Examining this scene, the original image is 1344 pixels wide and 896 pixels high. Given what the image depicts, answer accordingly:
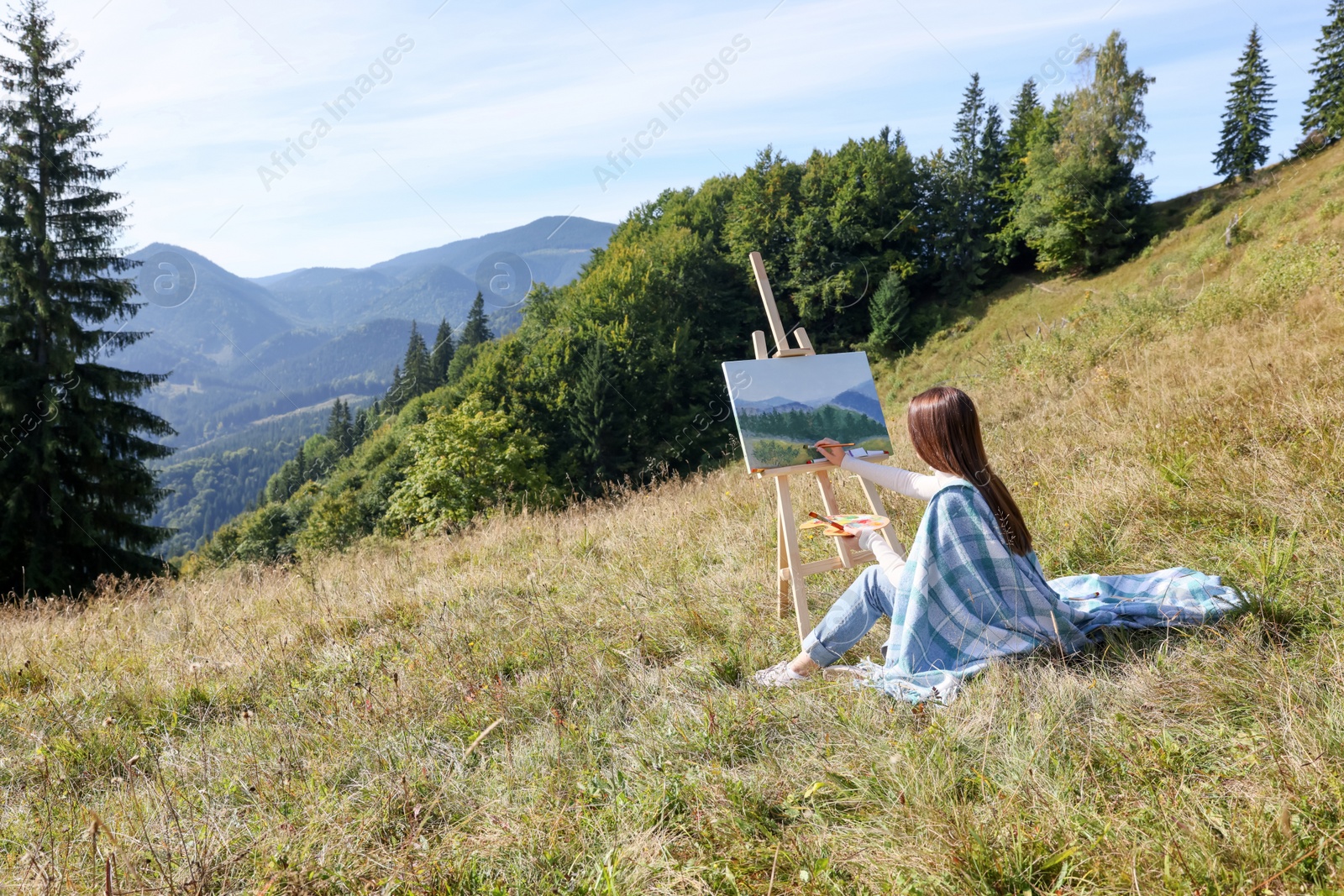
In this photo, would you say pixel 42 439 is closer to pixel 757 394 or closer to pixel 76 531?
pixel 76 531

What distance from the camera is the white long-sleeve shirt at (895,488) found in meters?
3.17

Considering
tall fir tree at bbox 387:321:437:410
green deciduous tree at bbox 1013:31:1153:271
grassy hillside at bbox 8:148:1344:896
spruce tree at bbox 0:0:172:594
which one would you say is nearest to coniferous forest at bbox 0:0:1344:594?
green deciduous tree at bbox 1013:31:1153:271

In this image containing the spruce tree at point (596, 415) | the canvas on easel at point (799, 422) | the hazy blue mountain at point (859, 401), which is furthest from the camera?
the spruce tree at point (596, 415)

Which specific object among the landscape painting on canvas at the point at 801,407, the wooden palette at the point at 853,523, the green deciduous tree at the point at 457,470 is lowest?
the green deciduous tree at the point at 457,470

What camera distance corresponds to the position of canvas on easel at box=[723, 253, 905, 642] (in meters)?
4.05

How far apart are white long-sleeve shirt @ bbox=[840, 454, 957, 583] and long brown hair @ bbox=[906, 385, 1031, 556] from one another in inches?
3.6

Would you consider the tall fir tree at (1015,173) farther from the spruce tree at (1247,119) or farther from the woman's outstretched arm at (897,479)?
the woman's outstretched arm at (897,479)

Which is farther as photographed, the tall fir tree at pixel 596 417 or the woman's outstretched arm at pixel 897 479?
the tall fir tree at pixel 596 417

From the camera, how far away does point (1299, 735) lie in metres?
2.13

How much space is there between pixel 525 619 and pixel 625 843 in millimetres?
2545

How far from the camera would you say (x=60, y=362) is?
56.7 feet

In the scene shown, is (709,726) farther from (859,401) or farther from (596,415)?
(596,415)

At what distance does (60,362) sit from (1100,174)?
41307mm

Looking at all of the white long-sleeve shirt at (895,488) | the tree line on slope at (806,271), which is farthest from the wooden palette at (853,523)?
the tree line on slope at (806,271)
